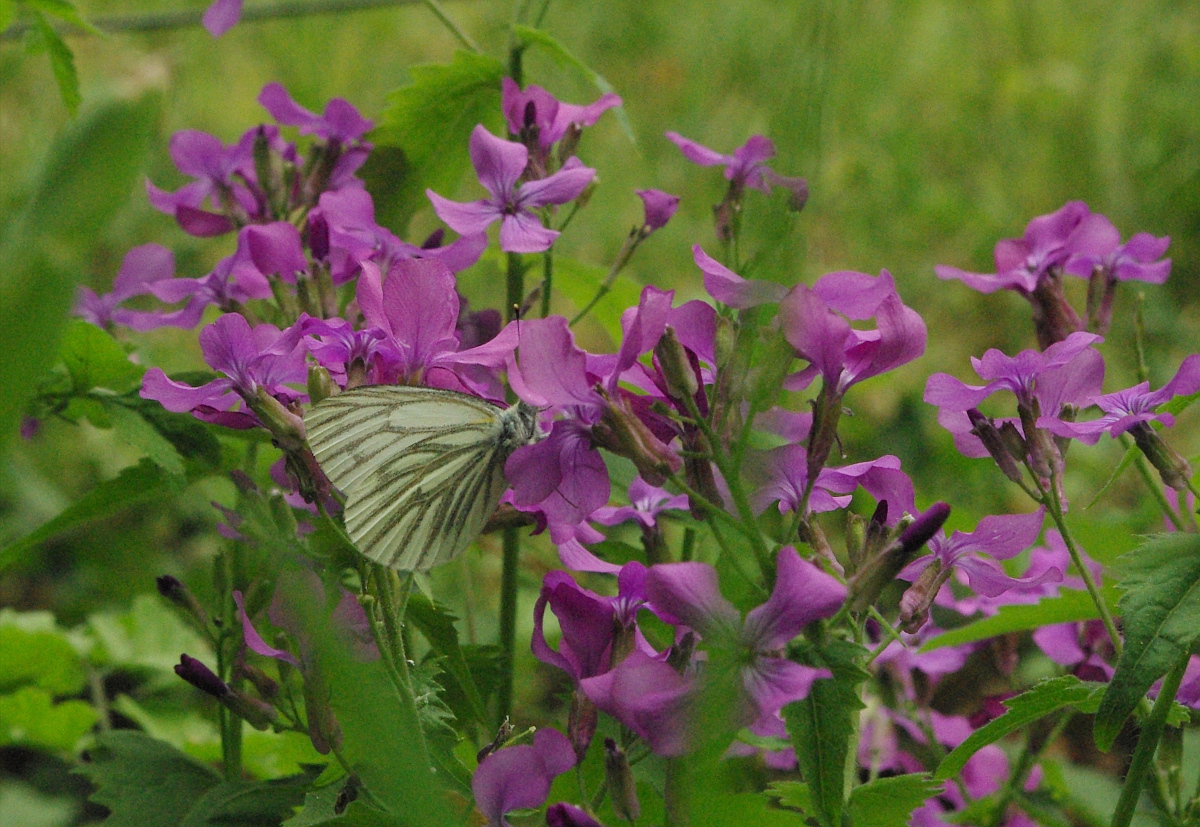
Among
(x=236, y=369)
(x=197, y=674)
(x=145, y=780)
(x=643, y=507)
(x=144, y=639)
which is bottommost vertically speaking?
(x=144, y=639)

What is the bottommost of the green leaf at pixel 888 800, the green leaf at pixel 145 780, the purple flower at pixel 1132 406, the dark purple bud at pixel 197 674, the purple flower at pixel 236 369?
the green leaf at pixel 145 780

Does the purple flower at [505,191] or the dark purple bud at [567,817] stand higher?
the purple flower at [505,191]

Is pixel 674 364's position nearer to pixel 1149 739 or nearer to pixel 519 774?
pixel 519 774

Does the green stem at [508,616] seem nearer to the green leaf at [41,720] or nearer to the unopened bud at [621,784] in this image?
the unopened bud at [621,784]

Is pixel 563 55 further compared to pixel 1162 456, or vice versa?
pixel 563 55

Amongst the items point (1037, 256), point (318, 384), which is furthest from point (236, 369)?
point (1037, 256)

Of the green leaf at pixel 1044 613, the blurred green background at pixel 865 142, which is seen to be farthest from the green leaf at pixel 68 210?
the blurred green background at pixel 865 142

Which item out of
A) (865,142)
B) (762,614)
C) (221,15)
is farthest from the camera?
(865,142)
